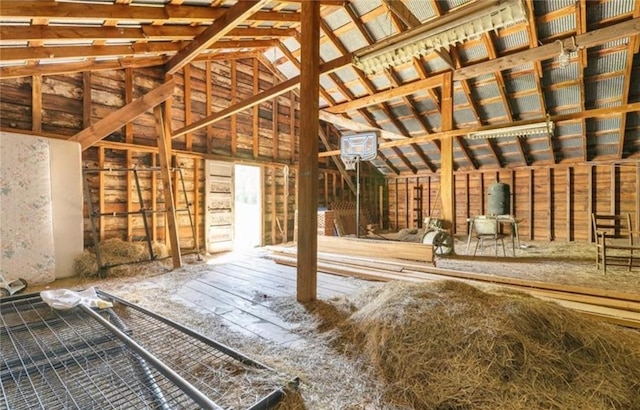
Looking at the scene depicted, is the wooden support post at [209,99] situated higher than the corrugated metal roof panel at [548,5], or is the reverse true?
the corrugated metal roof panel at [548,5]

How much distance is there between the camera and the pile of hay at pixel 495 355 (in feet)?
4.65

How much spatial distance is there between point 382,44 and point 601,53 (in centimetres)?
449

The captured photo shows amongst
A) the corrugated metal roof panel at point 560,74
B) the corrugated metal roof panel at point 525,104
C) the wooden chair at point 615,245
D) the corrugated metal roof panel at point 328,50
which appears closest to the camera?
the wooden chair at point 615,245

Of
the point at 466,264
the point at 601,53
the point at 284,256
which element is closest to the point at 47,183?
the point at 284,256

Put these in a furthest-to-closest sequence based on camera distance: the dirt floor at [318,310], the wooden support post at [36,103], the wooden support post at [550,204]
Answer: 1. the wooden support post at [550,204]
2. the wooden support post at [36,103]
3. the dirt floor at [318,310]

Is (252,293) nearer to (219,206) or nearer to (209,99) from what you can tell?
(219,206)

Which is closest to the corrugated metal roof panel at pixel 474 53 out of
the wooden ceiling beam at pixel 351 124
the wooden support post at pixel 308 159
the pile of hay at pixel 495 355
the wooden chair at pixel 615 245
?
the wooden ceiling beam at pixel 351 124

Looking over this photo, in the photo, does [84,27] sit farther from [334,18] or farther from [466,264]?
[466,264]

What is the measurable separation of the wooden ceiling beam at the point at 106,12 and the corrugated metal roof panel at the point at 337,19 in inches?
89.6

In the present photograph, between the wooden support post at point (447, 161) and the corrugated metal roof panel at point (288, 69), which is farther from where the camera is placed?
the corrugated metal roof panel at point (288, 69)

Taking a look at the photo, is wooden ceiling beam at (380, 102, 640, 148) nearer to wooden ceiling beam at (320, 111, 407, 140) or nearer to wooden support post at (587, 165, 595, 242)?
wooden ceiling beam at (320, 111, 407, 140)

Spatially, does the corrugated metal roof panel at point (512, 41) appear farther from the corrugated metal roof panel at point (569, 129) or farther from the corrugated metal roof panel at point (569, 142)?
the corrugated metal roof panel at point (569, 142)

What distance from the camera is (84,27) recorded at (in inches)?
127

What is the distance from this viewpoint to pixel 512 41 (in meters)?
4.99
